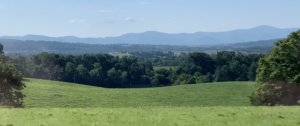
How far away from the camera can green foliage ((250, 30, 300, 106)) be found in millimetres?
31453

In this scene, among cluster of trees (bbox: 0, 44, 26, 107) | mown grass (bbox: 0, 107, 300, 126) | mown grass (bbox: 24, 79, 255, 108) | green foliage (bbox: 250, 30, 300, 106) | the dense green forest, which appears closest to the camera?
mown grass (bbox: 0, 107, 300, 126)

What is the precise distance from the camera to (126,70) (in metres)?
121

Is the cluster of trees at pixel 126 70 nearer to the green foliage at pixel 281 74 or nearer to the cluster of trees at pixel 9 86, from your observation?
the cluster of trees at pixel 9 86

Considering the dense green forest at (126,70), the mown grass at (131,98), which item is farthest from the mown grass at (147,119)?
the dense green forest at (126,70)

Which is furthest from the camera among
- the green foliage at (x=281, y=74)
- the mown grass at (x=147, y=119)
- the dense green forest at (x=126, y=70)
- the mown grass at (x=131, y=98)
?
the dense green forest at (x=126, y=70)

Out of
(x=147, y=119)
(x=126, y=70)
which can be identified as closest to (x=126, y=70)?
(x=126, y=70)

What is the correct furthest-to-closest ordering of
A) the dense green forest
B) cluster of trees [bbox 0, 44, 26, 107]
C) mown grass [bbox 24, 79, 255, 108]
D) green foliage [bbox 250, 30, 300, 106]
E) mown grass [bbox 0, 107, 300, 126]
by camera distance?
the dense green forest < mown grass [bbox 24, 79, 255, 108] < green foliage [bbox 250, 30, 300, 106] < cluster of trees [bbox 0, 44, 26, 107] < mown grass [bbox 0, 107, 300, 126]

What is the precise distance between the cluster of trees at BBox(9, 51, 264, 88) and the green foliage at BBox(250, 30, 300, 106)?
71.9m

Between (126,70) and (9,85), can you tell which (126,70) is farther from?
(9,85)

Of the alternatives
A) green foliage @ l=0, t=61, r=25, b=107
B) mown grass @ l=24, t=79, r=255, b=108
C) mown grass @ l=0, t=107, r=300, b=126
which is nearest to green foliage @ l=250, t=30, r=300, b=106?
mown grass @ l=24, t=79, r=255, b=108

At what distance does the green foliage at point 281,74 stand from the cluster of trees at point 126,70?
71897mm

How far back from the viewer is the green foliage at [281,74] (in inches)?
1238

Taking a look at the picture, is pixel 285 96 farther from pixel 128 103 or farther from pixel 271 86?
pixel 128 103

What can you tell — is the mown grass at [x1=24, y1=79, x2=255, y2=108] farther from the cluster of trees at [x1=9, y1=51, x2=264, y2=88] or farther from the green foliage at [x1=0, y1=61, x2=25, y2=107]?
the cluster of trees at [x1=9, y1=51, x2=264, y2=88]
